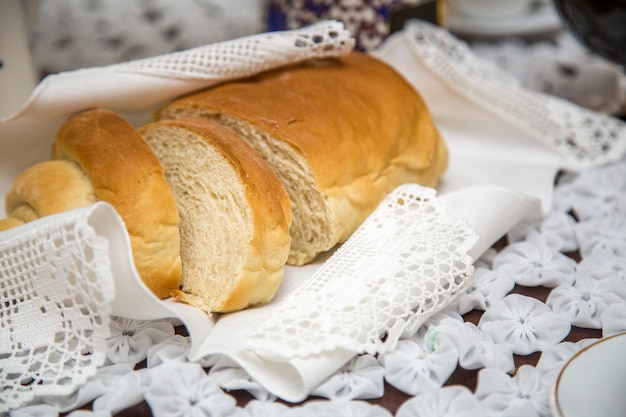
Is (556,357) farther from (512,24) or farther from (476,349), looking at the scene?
(512,24)

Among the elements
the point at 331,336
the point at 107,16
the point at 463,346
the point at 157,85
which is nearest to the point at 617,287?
the point at 463,346

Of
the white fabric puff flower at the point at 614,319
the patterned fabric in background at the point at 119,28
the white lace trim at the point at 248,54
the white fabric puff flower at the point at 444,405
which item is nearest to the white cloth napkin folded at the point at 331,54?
the white lace trim at the point at 248,54

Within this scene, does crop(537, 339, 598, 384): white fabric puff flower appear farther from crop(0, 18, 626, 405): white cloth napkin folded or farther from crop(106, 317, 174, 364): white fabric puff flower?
crop(106, 317, 174, 364): white fabric puff flower

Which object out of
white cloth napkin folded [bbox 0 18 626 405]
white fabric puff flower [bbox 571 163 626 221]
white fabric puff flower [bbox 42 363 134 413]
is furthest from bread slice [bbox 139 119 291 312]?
white fabric puff flower [bbox 571 163 626 221]

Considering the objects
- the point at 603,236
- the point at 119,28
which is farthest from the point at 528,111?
the point at 119,28

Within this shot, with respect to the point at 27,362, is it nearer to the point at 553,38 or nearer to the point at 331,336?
the point at 331,336

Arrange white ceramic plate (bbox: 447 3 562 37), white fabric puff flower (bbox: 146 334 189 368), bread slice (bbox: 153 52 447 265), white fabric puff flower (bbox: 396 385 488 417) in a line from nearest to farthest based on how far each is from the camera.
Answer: white fabric puff flower (bbox: 396 385 488 417) → white fabric puff flower (bbox: 146 334 189 368) → bread slice (bbox: 153 52 447 265) → white ceramic plate (bbox: 447 3 562 37)

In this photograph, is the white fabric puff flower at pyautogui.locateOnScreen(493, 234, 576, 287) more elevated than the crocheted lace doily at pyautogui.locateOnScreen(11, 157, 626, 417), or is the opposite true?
the crocheted lace doily at pyautogui.locateOnScreen(11, 157, 626, 417)
